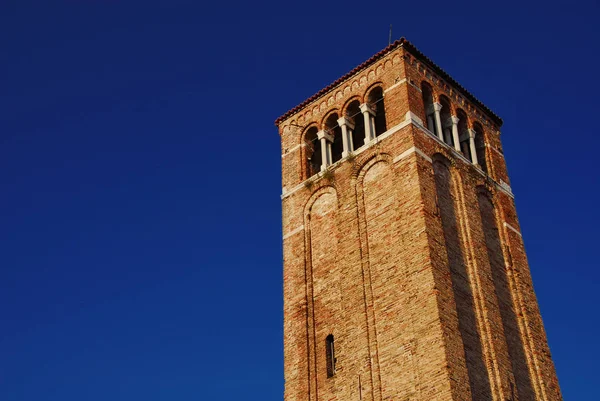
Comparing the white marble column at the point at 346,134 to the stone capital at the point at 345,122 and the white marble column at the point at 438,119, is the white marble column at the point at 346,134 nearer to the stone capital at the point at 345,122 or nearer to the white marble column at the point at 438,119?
the stone capital at the point at 345,122

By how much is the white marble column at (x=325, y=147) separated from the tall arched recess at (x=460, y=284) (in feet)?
13.5

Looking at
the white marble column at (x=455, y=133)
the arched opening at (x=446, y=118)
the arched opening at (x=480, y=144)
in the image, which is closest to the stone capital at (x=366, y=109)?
the arched opening at (x=446, y=118)

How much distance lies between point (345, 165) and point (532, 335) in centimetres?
811

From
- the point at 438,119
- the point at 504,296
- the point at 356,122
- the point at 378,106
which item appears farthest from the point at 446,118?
the point at 504,296

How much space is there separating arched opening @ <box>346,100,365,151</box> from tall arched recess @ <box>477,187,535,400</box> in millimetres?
4721

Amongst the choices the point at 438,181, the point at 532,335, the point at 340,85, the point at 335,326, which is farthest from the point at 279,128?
the point at 532,335

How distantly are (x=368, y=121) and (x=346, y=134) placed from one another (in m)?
0.96

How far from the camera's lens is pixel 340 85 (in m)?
32.1

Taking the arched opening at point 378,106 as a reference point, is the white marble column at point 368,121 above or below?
below

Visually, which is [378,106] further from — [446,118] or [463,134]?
[463,134]

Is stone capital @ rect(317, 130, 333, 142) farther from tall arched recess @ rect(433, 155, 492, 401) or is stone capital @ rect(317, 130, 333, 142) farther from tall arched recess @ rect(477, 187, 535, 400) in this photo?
tall arched recess @ rect(477, 187, 535, 400)

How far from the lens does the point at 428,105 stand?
101 ft

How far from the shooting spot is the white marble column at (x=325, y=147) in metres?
30.4

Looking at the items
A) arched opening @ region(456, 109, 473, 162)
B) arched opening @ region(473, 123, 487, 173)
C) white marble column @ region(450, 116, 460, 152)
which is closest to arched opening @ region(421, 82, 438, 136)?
white marble column @ region(450, 116, 460, 152)
